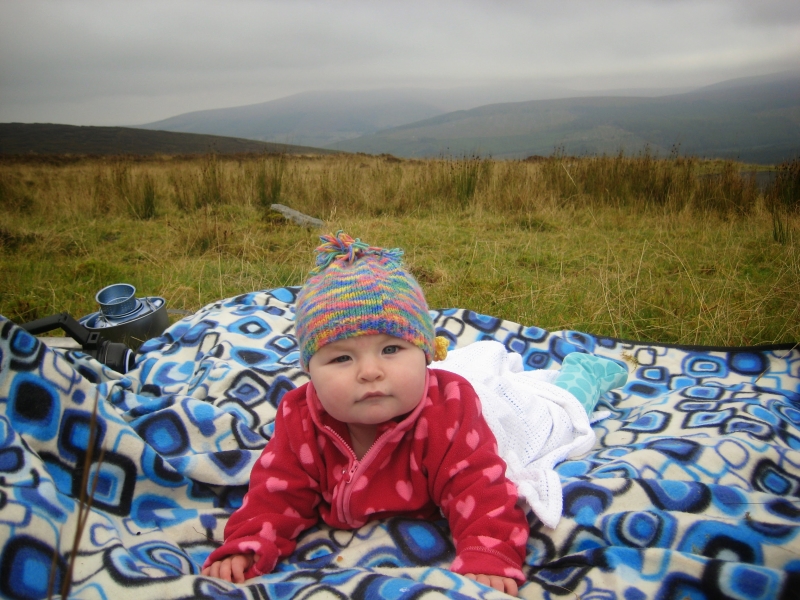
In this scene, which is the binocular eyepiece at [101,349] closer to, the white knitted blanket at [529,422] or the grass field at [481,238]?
the grass field at [481,238]

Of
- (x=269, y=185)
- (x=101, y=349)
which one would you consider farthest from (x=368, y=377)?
(x=269, y=185)

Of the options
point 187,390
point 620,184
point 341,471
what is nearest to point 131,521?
point 341,471

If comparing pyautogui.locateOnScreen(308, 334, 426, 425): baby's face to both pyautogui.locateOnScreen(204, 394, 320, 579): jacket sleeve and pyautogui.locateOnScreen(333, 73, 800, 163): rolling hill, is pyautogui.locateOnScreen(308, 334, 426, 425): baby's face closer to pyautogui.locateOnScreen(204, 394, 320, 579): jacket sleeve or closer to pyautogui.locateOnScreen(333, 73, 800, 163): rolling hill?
pyautogui.locateOnScreen(204, 394, 320, 579): jacket sleeve

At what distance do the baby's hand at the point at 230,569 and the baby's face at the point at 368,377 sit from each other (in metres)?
0.49

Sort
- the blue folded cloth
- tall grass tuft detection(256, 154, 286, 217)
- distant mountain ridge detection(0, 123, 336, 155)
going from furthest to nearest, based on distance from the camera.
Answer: distant mountain ridge detection(0, 123, 336, 155) → tall grass tuft detection(256, 154, 286, 217) → the blue folded cloth

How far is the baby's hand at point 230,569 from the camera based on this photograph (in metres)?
1.36

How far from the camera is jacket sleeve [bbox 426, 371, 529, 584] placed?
1306mm

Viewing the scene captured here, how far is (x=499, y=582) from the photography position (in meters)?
1.27

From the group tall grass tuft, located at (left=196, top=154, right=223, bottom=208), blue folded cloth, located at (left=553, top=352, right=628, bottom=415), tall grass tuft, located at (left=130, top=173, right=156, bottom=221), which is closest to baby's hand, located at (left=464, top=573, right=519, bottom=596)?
blue folded cloth, located at (left=553, top=352, right=628, bottom=415)

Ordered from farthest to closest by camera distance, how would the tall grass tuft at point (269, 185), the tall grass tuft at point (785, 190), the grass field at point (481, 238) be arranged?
the tall grass tuft at point (269, 185) → the tall grass tuft at point (785, 190) → the grass field at point (481, 238)

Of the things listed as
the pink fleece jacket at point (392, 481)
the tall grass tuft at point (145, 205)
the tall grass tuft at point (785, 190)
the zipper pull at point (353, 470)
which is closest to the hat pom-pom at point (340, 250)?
the pink fleece jacket at point (392, 481)

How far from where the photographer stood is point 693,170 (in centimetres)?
741

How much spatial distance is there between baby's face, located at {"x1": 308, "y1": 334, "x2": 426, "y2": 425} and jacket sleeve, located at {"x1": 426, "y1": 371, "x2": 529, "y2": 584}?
17 centimetres

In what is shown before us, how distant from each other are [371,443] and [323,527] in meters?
0.39
